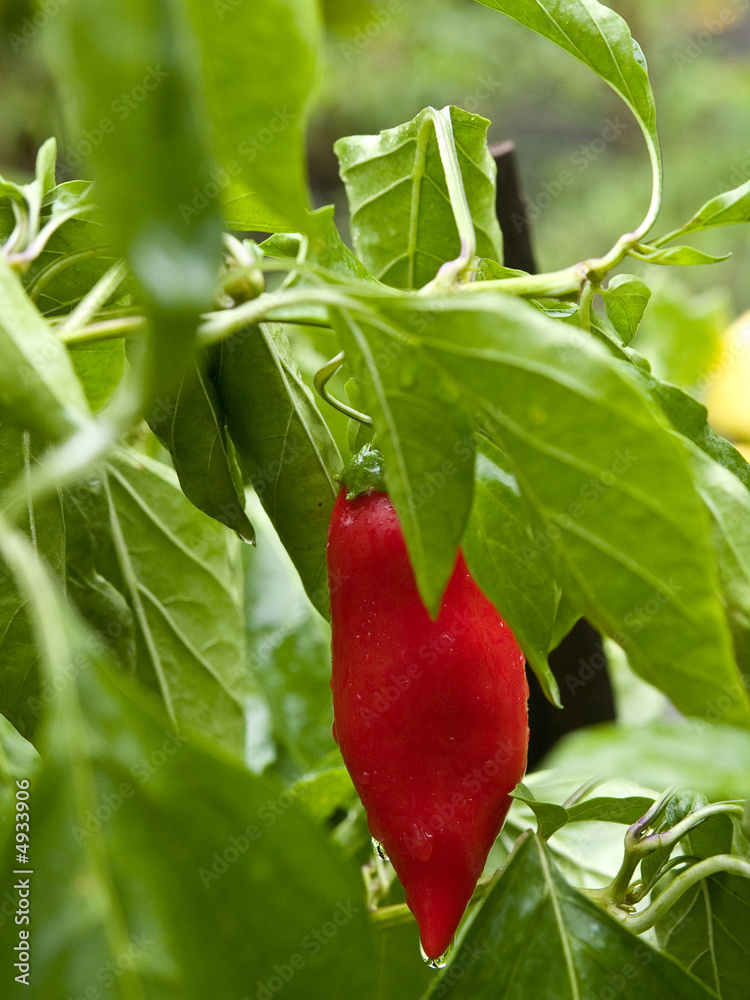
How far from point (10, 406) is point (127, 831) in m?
0.07

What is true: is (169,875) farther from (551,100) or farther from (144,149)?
(551,100)

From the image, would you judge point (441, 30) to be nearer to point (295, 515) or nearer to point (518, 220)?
point (518, 220)

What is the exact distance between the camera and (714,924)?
276 millimetres

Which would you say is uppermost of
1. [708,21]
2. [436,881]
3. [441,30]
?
[436,881]

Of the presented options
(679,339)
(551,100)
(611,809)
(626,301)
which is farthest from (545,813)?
(551,100)

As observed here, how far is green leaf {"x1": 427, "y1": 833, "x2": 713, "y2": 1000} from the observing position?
0.73 ft

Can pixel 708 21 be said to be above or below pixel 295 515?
below

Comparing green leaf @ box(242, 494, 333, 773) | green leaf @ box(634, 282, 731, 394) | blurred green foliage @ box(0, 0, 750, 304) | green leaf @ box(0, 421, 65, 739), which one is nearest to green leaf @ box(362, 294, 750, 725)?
green leaf @ box(0, 421, 65, 739)

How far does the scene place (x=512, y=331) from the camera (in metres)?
0.17

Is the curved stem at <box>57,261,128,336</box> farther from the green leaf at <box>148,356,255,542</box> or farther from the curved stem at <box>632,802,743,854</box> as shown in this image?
the curved stem at <box>632,802,743,854</box>

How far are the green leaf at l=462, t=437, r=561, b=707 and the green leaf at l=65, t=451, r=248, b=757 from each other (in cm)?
15

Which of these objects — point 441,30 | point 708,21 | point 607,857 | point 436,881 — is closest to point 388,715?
point 436,881

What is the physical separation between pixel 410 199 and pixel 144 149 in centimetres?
19

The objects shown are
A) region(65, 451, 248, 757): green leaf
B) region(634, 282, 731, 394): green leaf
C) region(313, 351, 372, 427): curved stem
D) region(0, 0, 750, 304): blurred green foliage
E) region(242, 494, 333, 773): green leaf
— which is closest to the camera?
region(313, 351, 372, 427): curved stem
